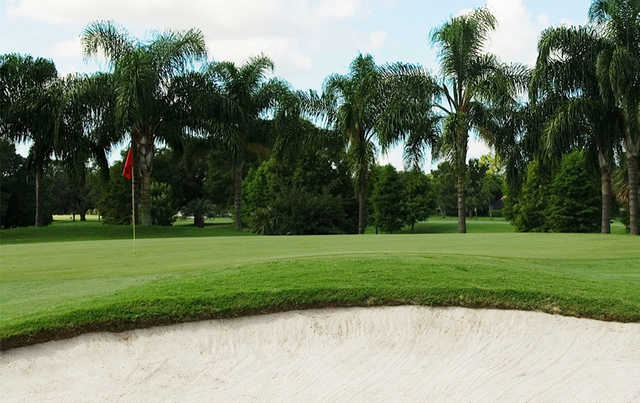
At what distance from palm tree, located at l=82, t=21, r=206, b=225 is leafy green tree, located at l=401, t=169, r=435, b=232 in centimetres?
1849

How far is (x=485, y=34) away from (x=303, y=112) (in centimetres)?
1026

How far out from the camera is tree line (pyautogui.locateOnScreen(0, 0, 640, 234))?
2498cm

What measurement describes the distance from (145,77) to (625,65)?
20.0m

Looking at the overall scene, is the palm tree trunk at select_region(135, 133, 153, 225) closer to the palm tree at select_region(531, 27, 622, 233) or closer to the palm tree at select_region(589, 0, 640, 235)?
the palm tree at select_region(531, 27, 622, 233)

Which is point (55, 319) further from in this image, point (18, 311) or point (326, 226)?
point (326, 226)

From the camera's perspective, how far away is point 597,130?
25250 mm

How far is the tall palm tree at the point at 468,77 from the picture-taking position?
26.3 metres

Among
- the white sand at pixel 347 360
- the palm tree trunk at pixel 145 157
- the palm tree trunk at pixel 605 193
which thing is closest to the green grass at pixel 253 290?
the white sand at pixel 347 360

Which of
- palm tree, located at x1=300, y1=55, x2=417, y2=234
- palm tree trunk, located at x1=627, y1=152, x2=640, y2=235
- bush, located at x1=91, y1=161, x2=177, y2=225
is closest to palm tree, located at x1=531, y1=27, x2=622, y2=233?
palm tree trunk, located at x1=627, y1=152, x2=640, y2=235

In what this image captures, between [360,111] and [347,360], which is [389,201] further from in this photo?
[347,360]

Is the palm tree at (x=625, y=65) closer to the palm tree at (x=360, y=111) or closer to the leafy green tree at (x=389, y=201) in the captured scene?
the palm tree at (x=360, y=111)

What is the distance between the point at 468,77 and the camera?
27109mm

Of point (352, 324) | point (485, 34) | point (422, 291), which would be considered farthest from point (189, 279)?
point (485, 34)

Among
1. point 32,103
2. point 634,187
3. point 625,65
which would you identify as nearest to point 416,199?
point 634,187
